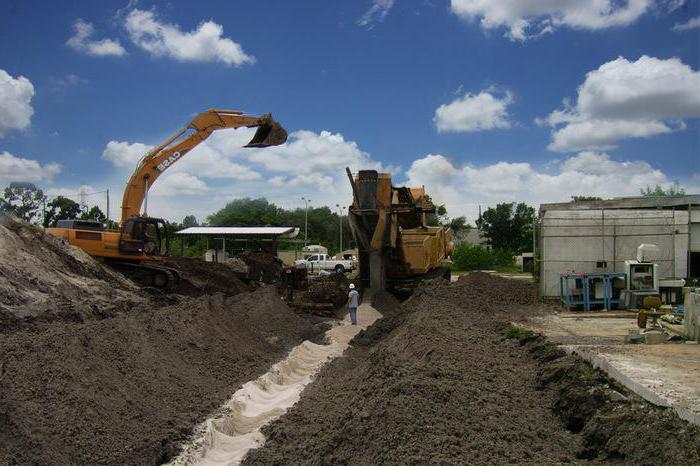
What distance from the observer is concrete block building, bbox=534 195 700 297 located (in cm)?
1683

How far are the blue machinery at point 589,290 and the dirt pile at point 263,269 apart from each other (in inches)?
428

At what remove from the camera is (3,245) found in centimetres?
1230

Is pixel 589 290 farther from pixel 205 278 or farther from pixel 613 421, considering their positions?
→ pixel 205 278

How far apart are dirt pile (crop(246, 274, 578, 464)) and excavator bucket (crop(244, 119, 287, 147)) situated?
10.3 meters

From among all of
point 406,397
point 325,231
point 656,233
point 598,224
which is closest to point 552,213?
point 598,224

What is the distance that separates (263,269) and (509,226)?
42204 mm

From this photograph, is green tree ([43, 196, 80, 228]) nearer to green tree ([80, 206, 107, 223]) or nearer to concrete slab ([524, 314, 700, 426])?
green tree ([80, 206, 107, 223])

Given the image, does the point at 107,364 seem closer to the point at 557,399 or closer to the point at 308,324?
the point at 557,399

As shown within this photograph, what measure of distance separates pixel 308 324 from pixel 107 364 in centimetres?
759

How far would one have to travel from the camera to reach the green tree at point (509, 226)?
2357 inches

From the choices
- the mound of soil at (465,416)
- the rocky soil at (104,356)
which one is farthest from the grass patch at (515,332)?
the rocky soil at (104,356)

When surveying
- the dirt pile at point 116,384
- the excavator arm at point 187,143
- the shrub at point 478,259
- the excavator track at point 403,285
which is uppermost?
the excavator arm at point 187,143

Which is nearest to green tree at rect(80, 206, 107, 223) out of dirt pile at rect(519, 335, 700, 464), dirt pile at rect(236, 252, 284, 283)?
dirt pile at rect(236, 252, 284, 283)

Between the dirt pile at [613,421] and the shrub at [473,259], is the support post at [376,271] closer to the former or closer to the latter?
the dirt pile at [613,421]
